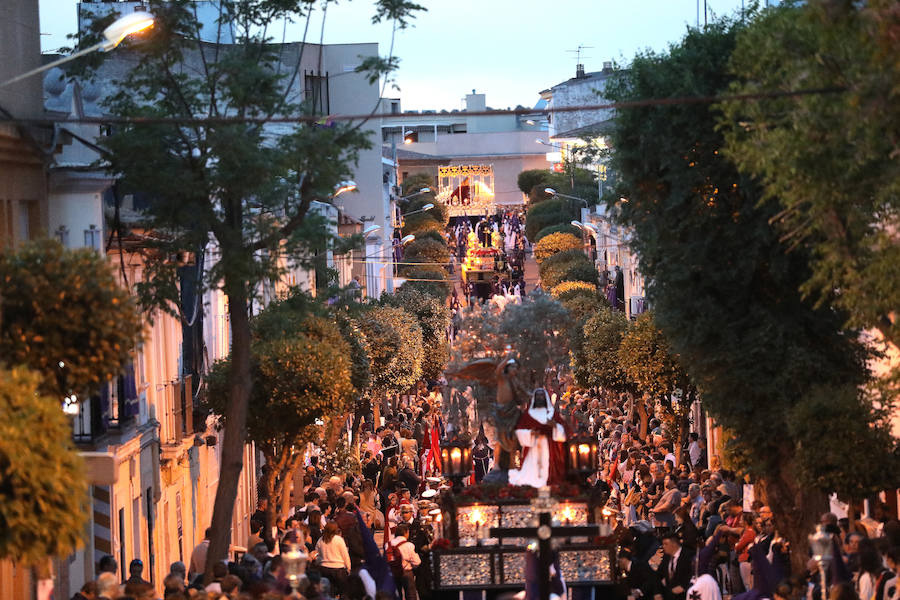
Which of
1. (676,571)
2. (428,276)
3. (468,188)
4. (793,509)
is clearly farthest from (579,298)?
(468,188)

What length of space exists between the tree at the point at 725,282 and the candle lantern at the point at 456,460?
3.28 metres

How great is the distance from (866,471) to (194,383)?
1452cm

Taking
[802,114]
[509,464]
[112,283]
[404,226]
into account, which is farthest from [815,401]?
[404,226]

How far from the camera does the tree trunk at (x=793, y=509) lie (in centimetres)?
1923

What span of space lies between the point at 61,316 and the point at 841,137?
6614 mm

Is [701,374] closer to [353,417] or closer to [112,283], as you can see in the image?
[112,283]

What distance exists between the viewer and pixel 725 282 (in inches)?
782

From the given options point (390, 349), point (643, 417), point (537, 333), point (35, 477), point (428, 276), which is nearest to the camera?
point (35, 477)

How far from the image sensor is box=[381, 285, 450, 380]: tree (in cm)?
5944

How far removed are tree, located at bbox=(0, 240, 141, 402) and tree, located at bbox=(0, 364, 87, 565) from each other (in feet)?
4.32

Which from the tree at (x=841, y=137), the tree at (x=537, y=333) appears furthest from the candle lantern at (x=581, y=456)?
the tree at (x=537, y=333)

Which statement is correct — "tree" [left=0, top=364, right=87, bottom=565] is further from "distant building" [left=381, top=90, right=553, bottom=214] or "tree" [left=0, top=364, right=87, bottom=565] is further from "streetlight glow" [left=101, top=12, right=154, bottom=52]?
A: "distant building" [left=381, top=90, right=553, bottom=214]

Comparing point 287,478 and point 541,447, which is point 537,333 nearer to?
point 287,478

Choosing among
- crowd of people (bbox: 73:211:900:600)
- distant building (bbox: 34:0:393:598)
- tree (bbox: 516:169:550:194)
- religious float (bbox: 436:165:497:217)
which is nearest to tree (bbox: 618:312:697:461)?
crowd of people (bbox: 73:211:900:600)
